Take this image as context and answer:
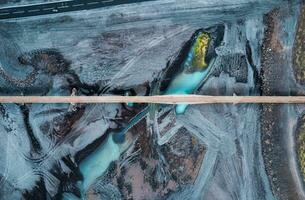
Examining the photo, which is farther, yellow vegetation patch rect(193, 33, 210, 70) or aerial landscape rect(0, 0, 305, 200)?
yellow vegetation patch rect(193, 33, 210, 70)

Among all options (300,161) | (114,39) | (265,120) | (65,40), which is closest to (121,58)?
(114,39)

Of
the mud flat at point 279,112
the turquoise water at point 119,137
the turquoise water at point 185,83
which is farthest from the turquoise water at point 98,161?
the mud flat at point 279,112

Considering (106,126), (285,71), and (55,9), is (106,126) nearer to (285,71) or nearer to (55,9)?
(55,9)

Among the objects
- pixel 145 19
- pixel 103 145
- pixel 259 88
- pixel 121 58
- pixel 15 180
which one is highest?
pixel 145 19

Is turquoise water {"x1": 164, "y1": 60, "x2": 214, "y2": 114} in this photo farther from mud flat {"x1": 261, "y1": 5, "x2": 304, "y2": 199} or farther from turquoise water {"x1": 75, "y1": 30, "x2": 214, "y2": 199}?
mud flat {"x1": 261, "y1": 5, "x2": 304, "y2": 199}

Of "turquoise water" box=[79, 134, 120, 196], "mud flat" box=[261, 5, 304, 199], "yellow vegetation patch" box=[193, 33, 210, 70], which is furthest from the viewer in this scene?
"turquoise water" box=[79, 134, 120, 196]

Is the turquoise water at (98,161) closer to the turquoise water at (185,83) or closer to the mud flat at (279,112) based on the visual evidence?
the turquoise water at (185,83)

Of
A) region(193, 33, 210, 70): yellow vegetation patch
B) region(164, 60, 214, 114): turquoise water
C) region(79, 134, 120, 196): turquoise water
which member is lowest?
region(79, 134, 120, 196): turquoise water

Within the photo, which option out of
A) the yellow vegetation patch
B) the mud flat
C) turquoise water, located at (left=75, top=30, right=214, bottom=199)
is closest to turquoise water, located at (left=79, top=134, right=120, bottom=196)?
turquoise water, located at (left=75, top=30, right=214, bottom=199)
